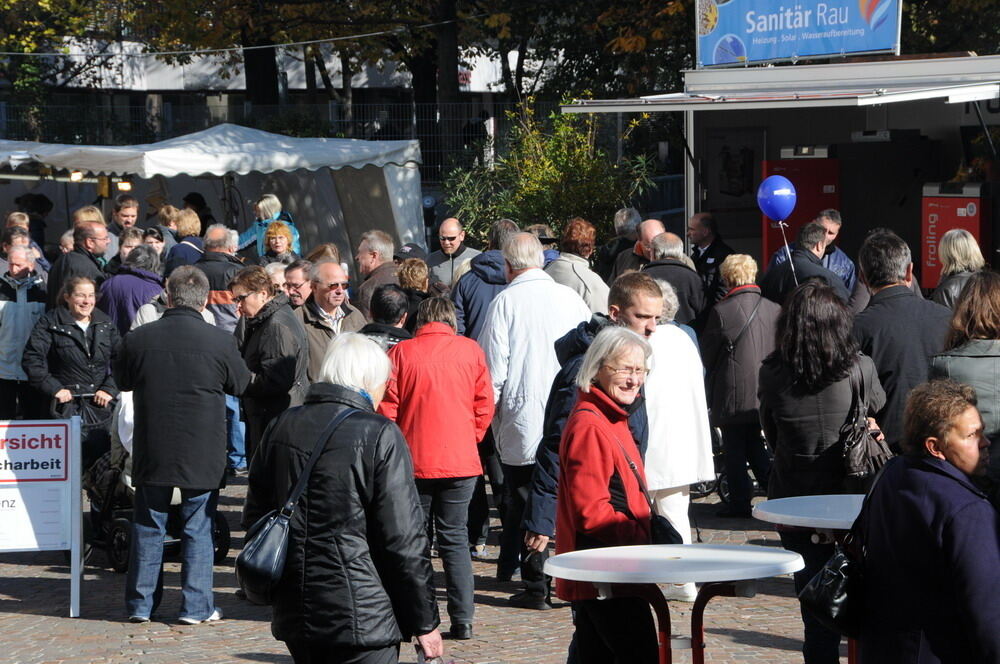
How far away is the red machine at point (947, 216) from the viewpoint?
507 inches

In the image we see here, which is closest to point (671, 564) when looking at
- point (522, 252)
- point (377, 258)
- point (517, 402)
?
point (517, 402)

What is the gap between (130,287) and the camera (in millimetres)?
10305

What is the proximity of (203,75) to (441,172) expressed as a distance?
29.6 m

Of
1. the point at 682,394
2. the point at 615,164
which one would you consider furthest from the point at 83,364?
the point at 615,164

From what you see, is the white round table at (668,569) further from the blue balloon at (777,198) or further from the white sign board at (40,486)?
the blue balloon at (777,198)

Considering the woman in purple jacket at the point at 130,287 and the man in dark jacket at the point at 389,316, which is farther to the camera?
the woman in purple jacket at the point at 130,287

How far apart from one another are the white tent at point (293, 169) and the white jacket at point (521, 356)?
9279mm

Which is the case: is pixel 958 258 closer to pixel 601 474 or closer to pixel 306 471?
pixel 601 474

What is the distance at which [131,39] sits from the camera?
4088 centimetres

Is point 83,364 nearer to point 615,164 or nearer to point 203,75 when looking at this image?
point 615,164

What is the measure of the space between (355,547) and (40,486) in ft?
12.7

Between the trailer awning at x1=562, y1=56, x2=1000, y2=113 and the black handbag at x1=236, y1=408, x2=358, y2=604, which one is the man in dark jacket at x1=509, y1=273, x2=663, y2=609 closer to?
the black handbag at x1=236, y1=408, x2=358, y2=604

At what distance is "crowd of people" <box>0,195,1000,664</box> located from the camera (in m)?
4.21

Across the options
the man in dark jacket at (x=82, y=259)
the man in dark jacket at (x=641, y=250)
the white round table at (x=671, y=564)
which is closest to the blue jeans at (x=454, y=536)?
Result: the white round table at (x=671, y=564)
